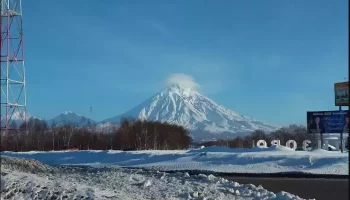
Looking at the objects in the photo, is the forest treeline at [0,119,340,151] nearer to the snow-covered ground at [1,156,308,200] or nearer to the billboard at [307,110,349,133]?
the billboard at [307,110,349,133]

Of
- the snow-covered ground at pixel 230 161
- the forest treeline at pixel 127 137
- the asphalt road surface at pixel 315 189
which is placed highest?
the forest treeline at pixel 127 137

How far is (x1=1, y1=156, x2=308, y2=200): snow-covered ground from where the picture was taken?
26.5ft

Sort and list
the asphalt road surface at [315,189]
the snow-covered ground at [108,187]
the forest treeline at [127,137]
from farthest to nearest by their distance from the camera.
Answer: the forest treeline at [127,137] → the asphalt road surface at [315,189] → the snow-covered ground at [108,187]

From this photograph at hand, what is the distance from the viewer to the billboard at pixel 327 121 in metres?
36.6

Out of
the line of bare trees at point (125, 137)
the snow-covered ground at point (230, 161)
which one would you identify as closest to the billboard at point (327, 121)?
the snow-covered ground at point (230, 161)

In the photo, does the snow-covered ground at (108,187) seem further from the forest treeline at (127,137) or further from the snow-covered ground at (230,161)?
the forest treeline at (127,137)

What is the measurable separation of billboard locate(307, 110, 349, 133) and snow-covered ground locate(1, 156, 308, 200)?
84.9ft

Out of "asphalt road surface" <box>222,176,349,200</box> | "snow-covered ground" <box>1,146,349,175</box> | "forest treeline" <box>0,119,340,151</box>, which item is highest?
"forest treeline" <box>0,119,340,151</box>

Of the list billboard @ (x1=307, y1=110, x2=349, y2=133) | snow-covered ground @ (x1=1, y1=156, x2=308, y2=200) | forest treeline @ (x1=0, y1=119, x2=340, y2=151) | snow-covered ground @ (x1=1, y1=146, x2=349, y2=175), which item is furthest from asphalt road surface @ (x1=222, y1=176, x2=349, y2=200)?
forest treeline @ (x1=0, y1=119, x2=340, y2=151)

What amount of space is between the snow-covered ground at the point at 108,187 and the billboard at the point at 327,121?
25.9m

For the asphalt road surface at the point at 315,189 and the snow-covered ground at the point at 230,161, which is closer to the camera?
the asphalt road surface at the point at 315,189

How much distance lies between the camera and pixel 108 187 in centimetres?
1017

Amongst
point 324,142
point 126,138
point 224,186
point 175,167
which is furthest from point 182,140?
point 224,186

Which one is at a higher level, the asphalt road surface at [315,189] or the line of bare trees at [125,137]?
the line of bare trees at [125,137]
